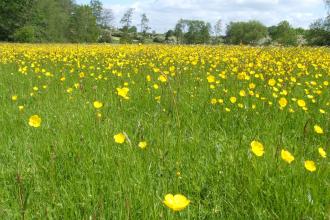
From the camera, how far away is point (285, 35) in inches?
1484

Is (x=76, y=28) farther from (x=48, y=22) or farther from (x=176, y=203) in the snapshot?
(x=176, y=203)

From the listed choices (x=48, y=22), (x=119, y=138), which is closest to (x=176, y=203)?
(x=119, y=138)

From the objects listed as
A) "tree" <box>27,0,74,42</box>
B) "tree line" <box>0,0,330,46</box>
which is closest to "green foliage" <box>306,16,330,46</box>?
"tree line" <box>0,0,330,46</box>

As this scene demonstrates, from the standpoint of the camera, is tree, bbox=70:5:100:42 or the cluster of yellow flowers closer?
the cluster of yellow flowers

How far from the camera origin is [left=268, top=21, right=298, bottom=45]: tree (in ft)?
69.6

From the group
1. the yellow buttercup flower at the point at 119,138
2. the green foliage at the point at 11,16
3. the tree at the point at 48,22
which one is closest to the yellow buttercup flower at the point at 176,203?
the yellow buttercup flower at the point at 119,138

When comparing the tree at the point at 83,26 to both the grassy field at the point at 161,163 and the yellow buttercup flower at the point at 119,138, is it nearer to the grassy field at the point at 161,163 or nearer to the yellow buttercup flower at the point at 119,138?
the grassy field at the point at 161,163

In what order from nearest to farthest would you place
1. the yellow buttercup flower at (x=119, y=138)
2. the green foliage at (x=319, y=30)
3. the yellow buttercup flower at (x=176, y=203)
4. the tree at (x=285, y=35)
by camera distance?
the yellow buttercup flower at (x=176, y=203) → the yellow buttercup flower at (x=119, y=138) → the tree at (x=285, y=35) → the green foliage at (x=319, y=30)

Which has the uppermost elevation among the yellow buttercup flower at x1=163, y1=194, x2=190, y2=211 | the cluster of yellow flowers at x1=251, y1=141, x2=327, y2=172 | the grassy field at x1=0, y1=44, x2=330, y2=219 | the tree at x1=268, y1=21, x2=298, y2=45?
the tree at x1=268, y1=21, x2=298, y2=45

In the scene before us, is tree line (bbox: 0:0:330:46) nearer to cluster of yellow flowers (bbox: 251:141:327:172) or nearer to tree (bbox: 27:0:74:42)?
tree (bbox: 27:0:74:42)

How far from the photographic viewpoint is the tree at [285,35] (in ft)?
69.6

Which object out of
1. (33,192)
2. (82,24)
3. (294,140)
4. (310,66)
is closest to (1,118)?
(33,192)

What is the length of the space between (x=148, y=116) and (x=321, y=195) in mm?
2240

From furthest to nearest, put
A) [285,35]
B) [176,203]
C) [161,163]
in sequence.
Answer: [285,35], [161,163], [176,203]
